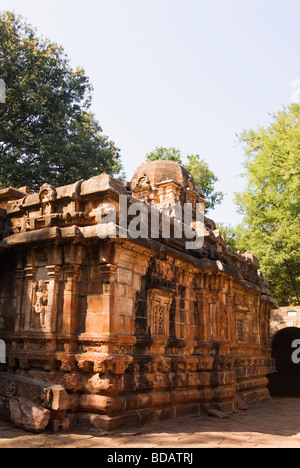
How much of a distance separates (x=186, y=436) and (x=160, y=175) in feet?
34.7

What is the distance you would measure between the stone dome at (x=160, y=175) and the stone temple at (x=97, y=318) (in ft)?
21.2

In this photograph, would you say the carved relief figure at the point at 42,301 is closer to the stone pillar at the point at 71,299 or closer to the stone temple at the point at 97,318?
the stone temple at the point at 97,318

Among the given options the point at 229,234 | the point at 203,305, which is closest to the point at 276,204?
the point at 229,234

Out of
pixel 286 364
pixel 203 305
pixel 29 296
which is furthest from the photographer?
pixel 286 364

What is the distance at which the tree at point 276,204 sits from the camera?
19859mm

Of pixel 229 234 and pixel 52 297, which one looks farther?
pixel 229 234

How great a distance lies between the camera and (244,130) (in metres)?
25.1

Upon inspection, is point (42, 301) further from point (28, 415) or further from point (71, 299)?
point (28, 415)

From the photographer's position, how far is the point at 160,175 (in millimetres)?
16156

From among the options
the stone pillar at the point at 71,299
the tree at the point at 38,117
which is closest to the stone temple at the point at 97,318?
the stone pillar at the point at 71,299

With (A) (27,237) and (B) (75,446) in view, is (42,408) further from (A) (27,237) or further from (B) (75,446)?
(A) (27,237)

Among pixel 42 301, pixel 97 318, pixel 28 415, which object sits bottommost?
pixel 28 415

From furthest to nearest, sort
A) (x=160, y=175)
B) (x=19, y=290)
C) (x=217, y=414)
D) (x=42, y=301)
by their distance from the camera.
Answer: (x=160, y=175) → (x=217, y=414) → (x=19, y=290) → (x=42, y=301)
